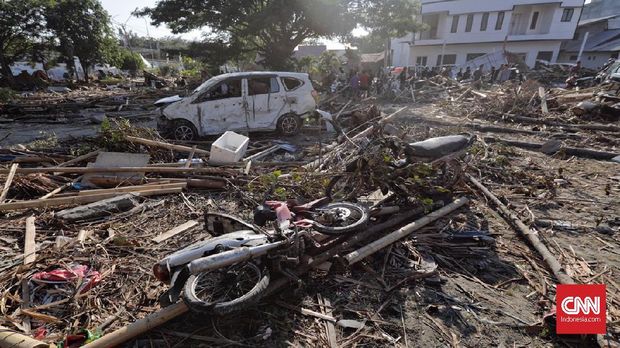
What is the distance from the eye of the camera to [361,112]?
955cm

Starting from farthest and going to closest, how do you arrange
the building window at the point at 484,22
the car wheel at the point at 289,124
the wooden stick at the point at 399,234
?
the building window at the point at 484,22, the car wheel at the point at 289,124, the wooden stick at the point at 399,234

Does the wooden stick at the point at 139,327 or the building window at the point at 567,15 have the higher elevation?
the building window at the point at 567,15

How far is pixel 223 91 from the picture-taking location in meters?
8.47

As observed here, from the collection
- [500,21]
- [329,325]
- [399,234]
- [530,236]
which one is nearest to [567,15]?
[500,21]

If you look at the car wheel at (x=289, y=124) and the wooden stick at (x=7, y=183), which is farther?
the car wheel at (x=289, y=124)

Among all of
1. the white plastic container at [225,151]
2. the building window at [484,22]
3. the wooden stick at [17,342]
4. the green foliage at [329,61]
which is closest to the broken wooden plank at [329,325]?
the wooden stick at [17,342]

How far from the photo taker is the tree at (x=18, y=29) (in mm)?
24500

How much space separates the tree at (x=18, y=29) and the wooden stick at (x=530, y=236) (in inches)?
1340

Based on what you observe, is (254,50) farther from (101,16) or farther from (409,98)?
(101,16)

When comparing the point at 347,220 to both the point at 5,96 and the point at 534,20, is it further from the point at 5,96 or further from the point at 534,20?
the point at 534,20

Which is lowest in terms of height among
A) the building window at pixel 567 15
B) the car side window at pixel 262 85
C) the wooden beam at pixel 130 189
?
the wooden beam at pixel 130 189

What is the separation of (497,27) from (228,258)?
41071mm

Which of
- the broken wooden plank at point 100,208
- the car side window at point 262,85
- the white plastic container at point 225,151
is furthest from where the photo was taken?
the car side window at point 262,85

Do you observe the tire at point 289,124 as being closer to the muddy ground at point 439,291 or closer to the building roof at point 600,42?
the muddy ground at point 439,291
